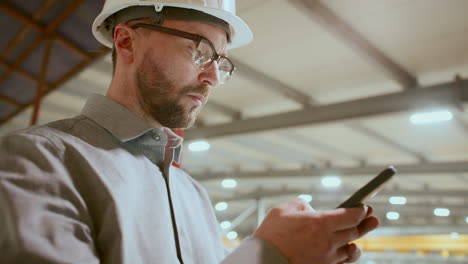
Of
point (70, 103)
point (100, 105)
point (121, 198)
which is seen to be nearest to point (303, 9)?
point (100, 105)

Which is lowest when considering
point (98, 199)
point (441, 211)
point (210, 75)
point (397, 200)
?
point (98, 199)

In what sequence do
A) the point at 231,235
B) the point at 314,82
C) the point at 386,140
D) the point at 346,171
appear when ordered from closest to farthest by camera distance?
the point at 314,82
the point at 386,140
the point at 346,171
the point at 231,235

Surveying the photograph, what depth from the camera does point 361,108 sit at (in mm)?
6527

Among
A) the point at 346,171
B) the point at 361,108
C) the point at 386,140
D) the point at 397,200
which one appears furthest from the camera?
the point at 397,200

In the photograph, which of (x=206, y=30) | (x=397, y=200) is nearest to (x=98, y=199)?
(x=206, y=30)

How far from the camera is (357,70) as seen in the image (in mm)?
6629

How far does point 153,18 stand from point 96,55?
15.9ft

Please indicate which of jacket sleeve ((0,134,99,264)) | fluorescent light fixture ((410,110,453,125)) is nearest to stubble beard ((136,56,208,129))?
jacket sleeve ((0,134,99,264))

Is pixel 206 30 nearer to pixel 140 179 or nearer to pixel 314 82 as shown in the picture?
pixel 140 179

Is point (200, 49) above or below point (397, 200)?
below

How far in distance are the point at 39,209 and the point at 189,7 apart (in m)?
1.00

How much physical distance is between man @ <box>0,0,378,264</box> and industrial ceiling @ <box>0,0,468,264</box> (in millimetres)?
3692

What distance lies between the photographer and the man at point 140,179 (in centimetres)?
98

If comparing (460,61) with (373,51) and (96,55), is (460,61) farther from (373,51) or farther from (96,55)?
(96,55)
